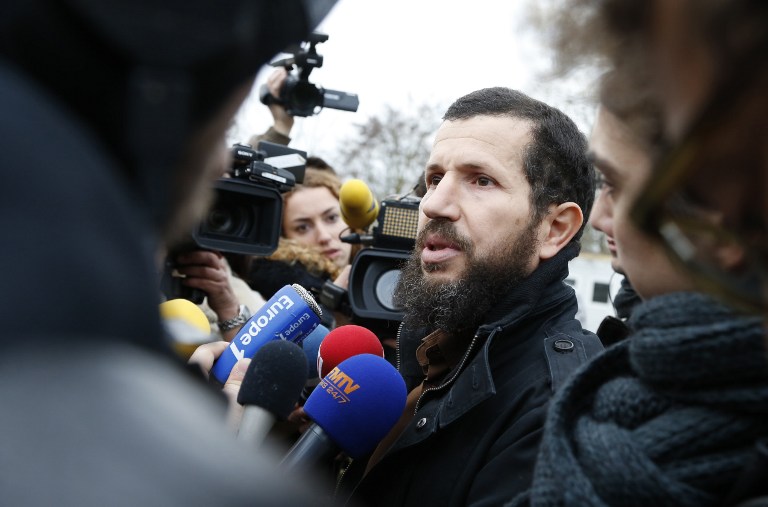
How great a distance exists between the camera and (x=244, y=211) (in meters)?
3.05

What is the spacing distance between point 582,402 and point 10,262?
997mm

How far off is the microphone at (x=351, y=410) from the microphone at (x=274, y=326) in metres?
0.28

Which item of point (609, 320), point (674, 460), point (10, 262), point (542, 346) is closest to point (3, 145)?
point (10, 262)

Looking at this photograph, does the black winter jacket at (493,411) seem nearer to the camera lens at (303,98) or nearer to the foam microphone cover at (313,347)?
the foam microphone cover at (313,347)

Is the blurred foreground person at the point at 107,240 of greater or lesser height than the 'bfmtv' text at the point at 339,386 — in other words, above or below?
below

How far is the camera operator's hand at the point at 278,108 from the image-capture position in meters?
4.12

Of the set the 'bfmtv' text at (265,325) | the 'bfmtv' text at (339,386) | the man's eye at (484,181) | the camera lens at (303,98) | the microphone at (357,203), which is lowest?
the 'bfmtv' text at (339,386)

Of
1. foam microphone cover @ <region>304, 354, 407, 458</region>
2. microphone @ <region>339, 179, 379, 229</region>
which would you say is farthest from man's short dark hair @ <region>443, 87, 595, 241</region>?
microphone @ <region>339, 179, 379, 229</region>

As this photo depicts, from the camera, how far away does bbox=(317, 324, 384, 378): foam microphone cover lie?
7.72 ft

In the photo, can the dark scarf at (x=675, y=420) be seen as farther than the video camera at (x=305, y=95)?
No

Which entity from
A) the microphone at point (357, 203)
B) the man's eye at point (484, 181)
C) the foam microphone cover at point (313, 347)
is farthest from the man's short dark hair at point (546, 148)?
the microphone at point (357, 203)

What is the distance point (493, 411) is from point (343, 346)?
551 millimetres

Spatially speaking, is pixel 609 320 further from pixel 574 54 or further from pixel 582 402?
pixel 574 54

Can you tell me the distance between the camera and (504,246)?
2.37 m
